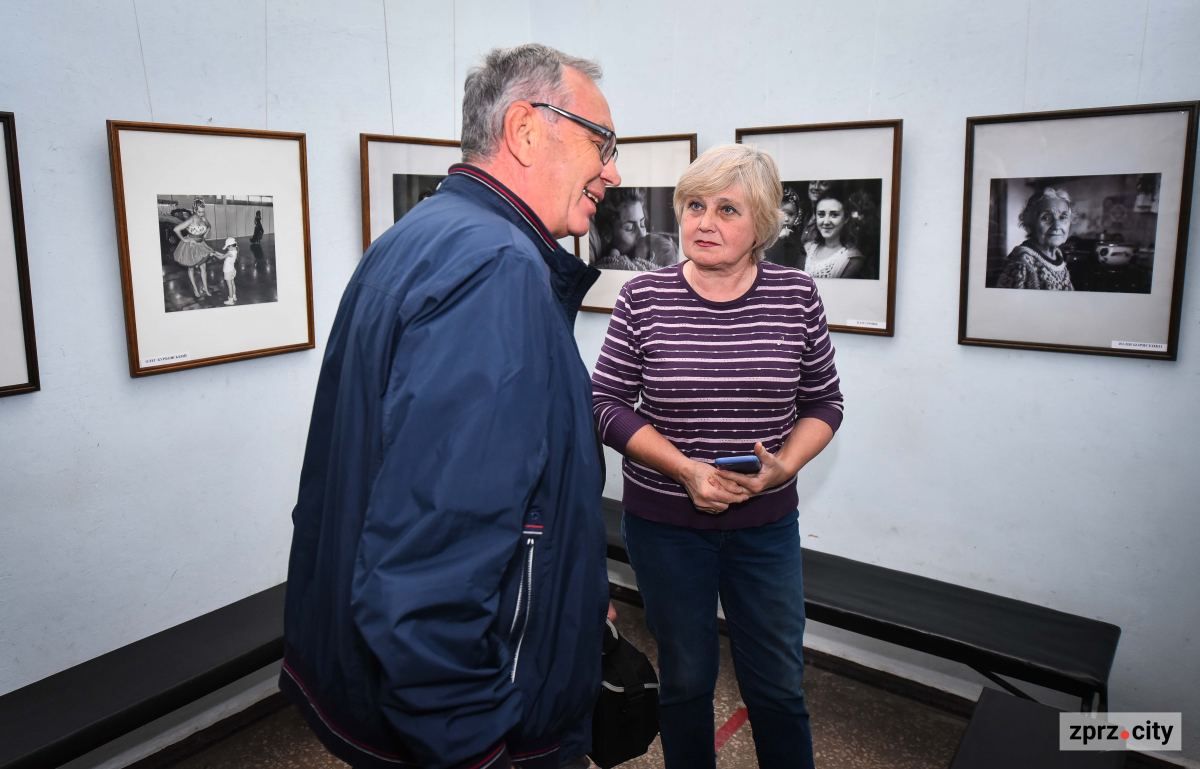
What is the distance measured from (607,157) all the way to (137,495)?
206cm

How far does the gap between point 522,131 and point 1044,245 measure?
82.5 inches

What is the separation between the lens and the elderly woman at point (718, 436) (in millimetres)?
2021

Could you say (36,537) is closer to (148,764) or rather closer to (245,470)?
(245,470)

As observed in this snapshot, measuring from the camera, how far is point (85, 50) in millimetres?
2311

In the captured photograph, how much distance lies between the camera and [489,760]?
1.07m

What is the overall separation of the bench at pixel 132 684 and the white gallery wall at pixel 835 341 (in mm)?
140

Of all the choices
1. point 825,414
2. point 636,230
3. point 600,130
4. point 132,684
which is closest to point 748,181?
point 825,414

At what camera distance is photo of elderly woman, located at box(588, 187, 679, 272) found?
141 inches

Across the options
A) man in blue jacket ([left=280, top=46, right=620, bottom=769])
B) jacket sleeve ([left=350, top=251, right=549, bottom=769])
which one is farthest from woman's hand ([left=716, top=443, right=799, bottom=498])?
jacket sleeve ([left=350, top=251, right=549, bottom=769])

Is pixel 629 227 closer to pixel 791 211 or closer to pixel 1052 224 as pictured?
pixel 791 211

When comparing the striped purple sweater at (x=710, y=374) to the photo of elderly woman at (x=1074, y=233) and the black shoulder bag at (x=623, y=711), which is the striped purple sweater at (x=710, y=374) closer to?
the black shoulder bag at (x=623, y=711)

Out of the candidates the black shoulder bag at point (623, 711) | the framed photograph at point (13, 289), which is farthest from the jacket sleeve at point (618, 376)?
the framed photograph at point (13, 289)

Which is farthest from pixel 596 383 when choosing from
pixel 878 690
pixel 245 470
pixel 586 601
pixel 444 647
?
pixel 878 690

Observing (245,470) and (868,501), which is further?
(868,501)
